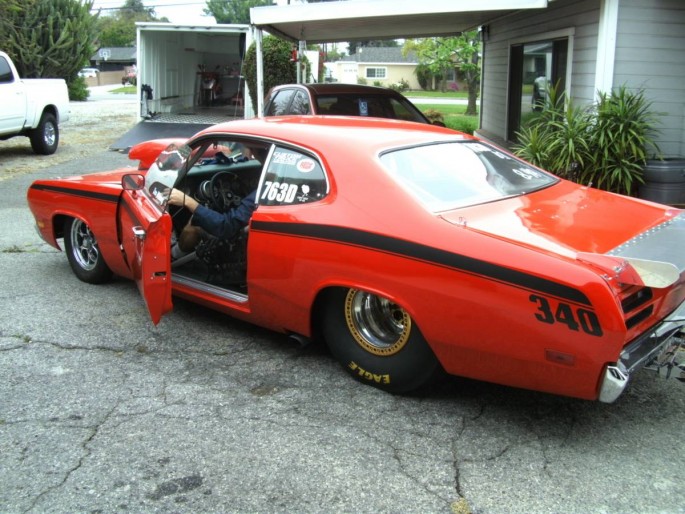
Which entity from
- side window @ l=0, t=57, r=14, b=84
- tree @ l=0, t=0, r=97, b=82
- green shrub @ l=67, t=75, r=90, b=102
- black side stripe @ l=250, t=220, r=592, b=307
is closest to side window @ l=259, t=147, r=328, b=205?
black side stripe @ l=250, t=220, r=592, b=307

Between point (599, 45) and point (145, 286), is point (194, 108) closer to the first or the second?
point (599, 45)

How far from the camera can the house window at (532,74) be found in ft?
32.8

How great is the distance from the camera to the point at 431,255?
3.24m

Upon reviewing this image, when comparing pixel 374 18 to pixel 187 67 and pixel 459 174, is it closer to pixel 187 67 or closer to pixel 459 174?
pixel 459 174

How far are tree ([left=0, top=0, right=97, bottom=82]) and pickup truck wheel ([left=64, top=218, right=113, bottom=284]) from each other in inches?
974

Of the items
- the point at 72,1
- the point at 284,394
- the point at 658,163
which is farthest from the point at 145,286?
the point at 72,1

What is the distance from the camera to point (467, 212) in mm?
3527

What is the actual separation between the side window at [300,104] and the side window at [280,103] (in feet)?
0.57

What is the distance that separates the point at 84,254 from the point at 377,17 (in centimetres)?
589

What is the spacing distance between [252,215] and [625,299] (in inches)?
85.1

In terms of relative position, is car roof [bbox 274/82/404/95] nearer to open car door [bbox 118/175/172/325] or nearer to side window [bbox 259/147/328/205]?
side window [bbox 259/147/328/205]

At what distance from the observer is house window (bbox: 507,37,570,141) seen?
10.0 meters

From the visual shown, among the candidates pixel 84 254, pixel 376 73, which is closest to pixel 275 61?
pixel 84 254

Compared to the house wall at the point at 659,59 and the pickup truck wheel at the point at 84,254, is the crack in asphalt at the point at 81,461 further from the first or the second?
the house wall at the point at 659,59
